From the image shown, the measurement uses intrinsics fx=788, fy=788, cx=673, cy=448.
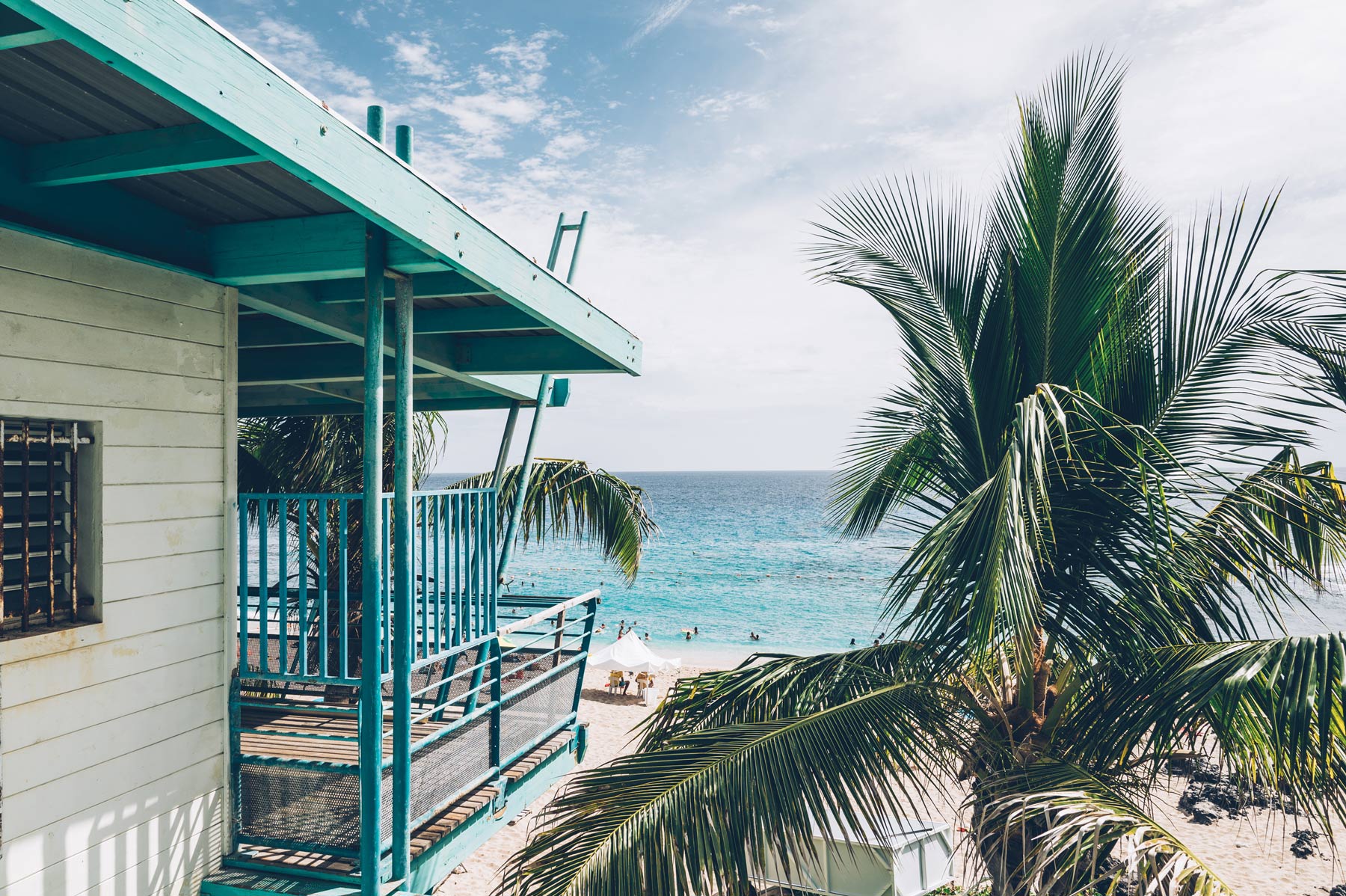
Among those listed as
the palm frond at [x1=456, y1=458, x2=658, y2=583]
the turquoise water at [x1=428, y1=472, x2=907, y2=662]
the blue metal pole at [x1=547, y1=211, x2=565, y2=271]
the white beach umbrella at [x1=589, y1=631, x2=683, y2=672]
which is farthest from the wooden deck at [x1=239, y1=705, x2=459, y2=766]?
the turquoise water at [x1=428, y1=472, x2=907, y2=662]

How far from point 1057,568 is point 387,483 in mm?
9584

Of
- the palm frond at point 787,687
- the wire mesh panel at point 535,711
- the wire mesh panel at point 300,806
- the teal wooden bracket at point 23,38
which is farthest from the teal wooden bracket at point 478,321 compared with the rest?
the teal wooden bracket at point 23,38

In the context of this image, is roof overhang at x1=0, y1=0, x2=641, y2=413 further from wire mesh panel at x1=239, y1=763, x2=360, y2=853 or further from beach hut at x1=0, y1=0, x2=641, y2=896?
wire mesh panel at x1=239, y1=763, x2=360, y2=853

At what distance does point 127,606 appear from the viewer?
4070mm

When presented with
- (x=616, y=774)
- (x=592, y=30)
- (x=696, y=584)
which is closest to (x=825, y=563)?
(x=696, y=584)

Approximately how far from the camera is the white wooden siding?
3.62 m

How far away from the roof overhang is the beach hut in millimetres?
16

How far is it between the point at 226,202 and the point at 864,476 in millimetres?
5059

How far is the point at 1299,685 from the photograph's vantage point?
3305 mm

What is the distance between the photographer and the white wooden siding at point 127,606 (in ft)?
11.9

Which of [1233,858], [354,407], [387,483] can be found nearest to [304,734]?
[354,407]

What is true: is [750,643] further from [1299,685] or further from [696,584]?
[1299,685]

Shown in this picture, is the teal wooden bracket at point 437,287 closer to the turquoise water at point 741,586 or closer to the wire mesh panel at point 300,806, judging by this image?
the wire mesh panel at point 300,806

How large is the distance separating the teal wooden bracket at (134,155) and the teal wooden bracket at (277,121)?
27 cm
